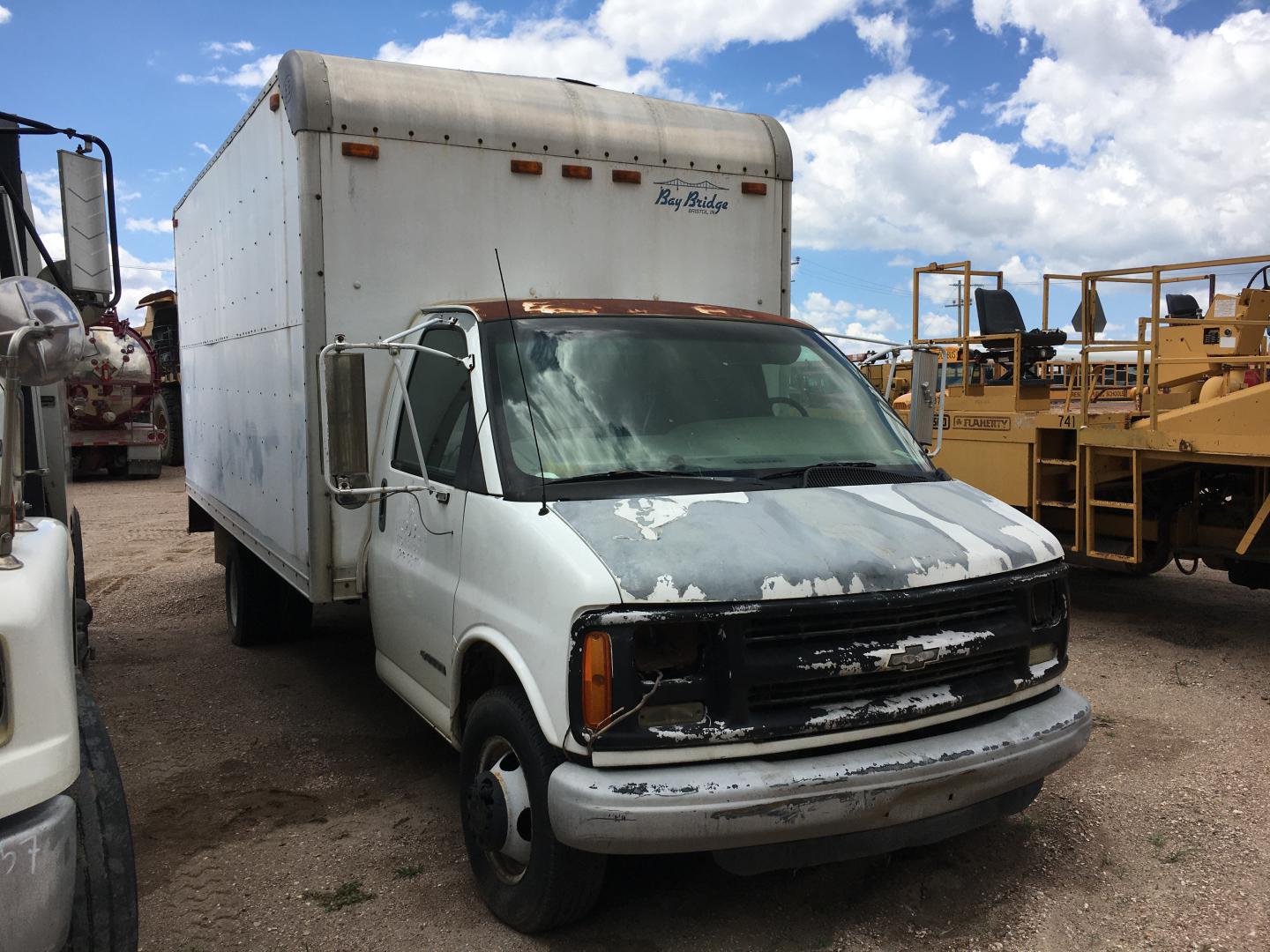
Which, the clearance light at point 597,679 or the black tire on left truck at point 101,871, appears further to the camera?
the clearance light at point 597,679

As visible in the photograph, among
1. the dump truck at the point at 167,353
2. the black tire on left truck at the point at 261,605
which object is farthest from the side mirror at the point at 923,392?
the dump truck at the point at 167,353

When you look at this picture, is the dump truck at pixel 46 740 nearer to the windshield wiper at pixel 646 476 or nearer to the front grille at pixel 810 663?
the front grille at pixel 810 663

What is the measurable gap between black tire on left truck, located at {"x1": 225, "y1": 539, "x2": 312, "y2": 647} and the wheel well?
3.38 m

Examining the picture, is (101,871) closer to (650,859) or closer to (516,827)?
(516,827)

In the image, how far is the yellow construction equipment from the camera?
6668mm

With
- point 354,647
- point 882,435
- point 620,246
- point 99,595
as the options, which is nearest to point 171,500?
point 99,595

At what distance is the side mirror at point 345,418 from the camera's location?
12.1 feet

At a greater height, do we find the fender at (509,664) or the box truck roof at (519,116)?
the box truck roof at (519,116)

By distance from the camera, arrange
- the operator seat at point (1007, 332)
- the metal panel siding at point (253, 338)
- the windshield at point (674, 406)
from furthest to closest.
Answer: the operator seat at point (1007, 332)
the metal panel siding at point (253, 338)
the windshield at point (674, 406)

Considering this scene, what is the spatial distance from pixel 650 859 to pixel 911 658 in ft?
4.36

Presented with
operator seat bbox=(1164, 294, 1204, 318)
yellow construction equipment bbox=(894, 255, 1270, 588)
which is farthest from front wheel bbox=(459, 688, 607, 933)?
operator seat bbox=(1164, 294, 1204, 318)

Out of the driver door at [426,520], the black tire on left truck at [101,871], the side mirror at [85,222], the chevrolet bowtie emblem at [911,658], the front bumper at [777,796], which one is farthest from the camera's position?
the driver door at [426,520]

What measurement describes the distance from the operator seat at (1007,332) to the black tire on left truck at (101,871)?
25.9ft

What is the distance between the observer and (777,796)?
112 inches
